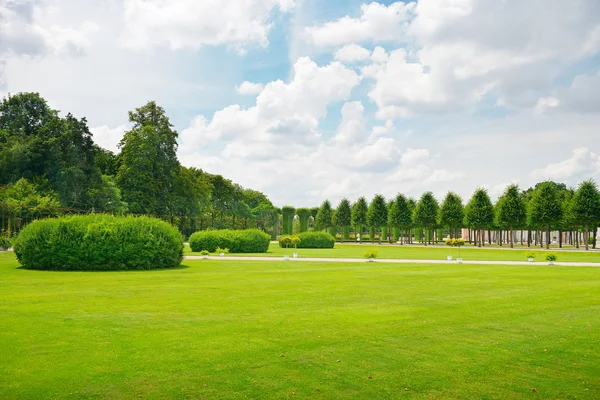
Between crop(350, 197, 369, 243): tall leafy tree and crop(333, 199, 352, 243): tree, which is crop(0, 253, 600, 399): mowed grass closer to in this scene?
crop(350, 197, 369, 243): tall leafy tree

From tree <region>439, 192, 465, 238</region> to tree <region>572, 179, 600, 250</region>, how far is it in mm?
15923

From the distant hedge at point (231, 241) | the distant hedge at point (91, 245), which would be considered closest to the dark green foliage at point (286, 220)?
the distant hedge at point (231, 241)

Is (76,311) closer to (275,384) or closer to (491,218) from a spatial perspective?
(275,384)

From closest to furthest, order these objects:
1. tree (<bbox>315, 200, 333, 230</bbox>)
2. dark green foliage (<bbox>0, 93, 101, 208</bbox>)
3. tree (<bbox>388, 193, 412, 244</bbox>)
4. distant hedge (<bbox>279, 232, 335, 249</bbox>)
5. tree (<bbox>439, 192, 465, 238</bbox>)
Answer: dark green foliage (<bbox>0, 93, 101, 208</bbox>) < distant hedge (<bbox>279, 232, 335, 249</bbox>) < tree (<bbox>439, 192, 465, 238</bbox>) < tree (<bbox>388, 193, 412, 244</bbox>) < tree (<bbox>315, 200, 333, 230</bbox>)

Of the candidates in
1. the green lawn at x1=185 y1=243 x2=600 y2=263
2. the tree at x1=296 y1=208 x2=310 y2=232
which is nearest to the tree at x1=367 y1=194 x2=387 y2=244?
the tree at x1=296 y1=208 x2=310 y2=232

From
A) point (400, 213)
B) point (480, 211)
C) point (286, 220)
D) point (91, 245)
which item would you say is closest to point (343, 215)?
point (400, 213)

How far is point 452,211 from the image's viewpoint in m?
67.9

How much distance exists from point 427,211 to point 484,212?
8.62 metres

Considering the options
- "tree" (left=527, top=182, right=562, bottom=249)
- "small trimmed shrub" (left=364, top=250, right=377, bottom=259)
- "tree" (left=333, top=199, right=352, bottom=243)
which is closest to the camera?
"small trimmed shrub" (left=364, top=250, right=377, bottom=259)

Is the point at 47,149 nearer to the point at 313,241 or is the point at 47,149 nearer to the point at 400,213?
the point at 313,241

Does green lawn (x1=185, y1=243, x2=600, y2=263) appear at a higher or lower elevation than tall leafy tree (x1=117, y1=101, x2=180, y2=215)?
lower

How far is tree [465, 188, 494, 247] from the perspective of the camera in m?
64.2

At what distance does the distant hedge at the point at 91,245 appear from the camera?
21859mm

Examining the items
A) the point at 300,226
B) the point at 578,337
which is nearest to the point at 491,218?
the point at 300,226
